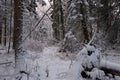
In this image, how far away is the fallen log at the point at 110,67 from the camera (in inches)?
287

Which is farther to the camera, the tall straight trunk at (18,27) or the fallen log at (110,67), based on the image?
the tall straight trunk at (18,27)

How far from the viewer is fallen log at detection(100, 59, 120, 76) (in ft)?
23.9

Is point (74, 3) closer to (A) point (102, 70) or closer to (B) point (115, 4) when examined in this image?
(B) point (115, 4)

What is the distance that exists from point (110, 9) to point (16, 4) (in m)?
9.51

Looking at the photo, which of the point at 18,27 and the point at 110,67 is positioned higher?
the point at 18,27

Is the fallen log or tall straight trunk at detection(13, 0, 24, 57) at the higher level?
tall straight trunk at detection(13, 0, 24, 57)

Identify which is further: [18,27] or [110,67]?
[18,27]

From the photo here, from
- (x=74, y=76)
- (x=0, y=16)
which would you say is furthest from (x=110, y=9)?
(x=0, y=16)

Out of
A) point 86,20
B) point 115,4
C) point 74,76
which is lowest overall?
point 74,76

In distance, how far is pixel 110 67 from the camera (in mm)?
7527

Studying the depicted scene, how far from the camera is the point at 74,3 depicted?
16.2 m

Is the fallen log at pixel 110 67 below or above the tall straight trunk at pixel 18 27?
below

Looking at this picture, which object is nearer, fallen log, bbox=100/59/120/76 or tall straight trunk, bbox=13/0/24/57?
fallen log, bbox=100/59/120/76

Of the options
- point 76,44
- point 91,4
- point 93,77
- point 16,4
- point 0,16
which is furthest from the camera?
point 0,16
